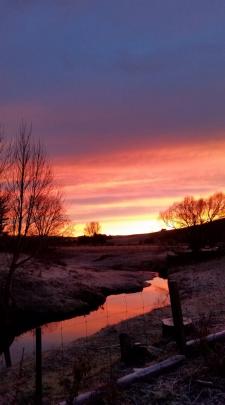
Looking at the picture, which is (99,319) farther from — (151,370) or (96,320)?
(151,370)

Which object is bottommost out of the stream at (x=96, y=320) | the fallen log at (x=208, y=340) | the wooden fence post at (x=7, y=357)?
the wooden fence post at (x=7, y=357)

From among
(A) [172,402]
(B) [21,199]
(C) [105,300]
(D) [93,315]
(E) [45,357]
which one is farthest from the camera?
(C) [105,300]

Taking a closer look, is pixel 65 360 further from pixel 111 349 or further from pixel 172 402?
pixel 172 402

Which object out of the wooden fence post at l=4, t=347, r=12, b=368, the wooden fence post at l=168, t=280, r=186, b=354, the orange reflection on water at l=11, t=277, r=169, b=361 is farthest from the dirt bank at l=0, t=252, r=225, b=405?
the orange reflection on water at l=11, t=277, r=169, b=361

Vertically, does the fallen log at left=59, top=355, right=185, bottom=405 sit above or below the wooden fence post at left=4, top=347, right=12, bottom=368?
above

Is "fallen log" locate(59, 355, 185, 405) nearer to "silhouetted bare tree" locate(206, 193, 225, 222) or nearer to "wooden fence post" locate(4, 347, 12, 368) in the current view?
"wooden fence post" locate(4, 347, 12, 368)

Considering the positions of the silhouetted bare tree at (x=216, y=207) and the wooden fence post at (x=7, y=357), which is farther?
the silhouetted bare tree at (x=216, y=207)

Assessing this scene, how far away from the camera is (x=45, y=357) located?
49.3 feet

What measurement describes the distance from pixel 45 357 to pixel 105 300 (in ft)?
68.6

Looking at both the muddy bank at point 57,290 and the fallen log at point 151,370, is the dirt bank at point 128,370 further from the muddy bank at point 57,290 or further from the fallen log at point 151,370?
the muddy bank at point 57,290

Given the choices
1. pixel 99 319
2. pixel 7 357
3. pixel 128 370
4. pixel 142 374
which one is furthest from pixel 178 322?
pixel 99 319

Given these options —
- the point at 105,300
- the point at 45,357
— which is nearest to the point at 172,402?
the point at 45,357

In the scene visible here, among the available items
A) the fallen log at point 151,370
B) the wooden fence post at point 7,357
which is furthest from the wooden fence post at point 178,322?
the wooden fence post at point 7,357

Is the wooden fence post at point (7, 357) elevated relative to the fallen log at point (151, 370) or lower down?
lower down
